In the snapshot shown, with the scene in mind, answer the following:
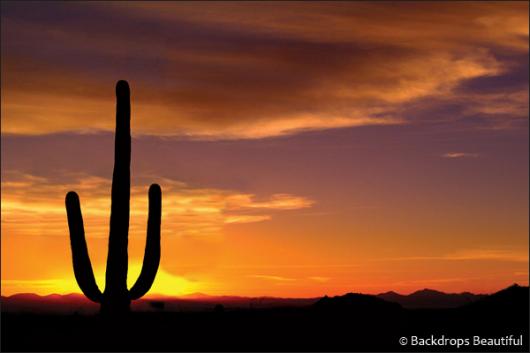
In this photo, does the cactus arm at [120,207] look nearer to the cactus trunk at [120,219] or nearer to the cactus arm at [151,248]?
the cactus trunk at [120,219]

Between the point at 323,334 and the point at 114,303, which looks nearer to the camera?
the point at 323,334

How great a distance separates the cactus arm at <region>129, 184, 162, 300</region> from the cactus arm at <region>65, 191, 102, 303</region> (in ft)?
3.80

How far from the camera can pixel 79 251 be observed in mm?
25875

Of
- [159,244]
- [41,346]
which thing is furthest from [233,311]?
[41,346]

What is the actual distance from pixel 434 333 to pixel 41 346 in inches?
386

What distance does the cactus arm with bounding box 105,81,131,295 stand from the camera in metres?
25.7

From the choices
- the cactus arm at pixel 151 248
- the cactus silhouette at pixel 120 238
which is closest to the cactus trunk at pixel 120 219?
the cactus silhouette at pixel 120 238

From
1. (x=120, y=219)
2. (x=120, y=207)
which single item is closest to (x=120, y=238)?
(x=120, y=219)

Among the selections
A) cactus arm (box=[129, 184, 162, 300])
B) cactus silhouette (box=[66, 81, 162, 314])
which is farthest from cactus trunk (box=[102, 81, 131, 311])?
cactus arm (box=[129, 184, 162, 300])

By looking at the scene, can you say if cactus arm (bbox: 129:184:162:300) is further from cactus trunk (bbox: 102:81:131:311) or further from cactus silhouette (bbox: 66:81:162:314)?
cactus trunk (bbox: 102:81:131:311)

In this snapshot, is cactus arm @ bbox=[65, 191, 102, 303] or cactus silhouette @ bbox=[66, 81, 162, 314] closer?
cactus silhouette @ bbox=[66, 81, 162, 314]

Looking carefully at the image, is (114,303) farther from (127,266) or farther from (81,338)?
(81,338)

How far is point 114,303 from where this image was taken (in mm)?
25641

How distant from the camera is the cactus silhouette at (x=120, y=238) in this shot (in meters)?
25.7
